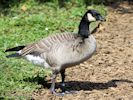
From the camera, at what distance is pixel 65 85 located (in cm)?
675

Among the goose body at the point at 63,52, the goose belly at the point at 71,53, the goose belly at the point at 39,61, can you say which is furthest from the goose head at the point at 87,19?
the goose belly at the point at 39,61

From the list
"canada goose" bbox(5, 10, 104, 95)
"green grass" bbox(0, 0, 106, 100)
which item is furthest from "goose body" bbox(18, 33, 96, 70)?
"green grass" bbox(0, 0, 106, 100)

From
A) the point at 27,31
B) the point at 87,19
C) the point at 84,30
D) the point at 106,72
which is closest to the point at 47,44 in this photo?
the point at 84,30

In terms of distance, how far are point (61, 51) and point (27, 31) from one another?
3328mm

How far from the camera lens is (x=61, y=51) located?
606 centimetres

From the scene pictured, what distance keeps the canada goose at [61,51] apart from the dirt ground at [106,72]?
14.1 inches

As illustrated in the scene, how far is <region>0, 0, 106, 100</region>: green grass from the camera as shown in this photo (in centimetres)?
644

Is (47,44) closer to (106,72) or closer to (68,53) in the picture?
(68,53)

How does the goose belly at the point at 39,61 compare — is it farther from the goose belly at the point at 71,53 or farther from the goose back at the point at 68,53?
the goose belly at the point at 71,53

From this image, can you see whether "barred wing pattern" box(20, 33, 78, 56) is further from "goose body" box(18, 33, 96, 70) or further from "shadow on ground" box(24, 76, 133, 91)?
"shadow on ground" box(24, 76, 133, 91)

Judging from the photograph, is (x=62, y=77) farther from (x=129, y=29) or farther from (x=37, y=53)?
(x=129, y=29)

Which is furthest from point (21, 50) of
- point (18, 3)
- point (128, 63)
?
point (18, 3)

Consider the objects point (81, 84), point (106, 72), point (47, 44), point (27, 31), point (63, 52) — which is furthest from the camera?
point (27, 31)

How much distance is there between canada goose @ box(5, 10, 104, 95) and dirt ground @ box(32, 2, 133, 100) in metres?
0.36
